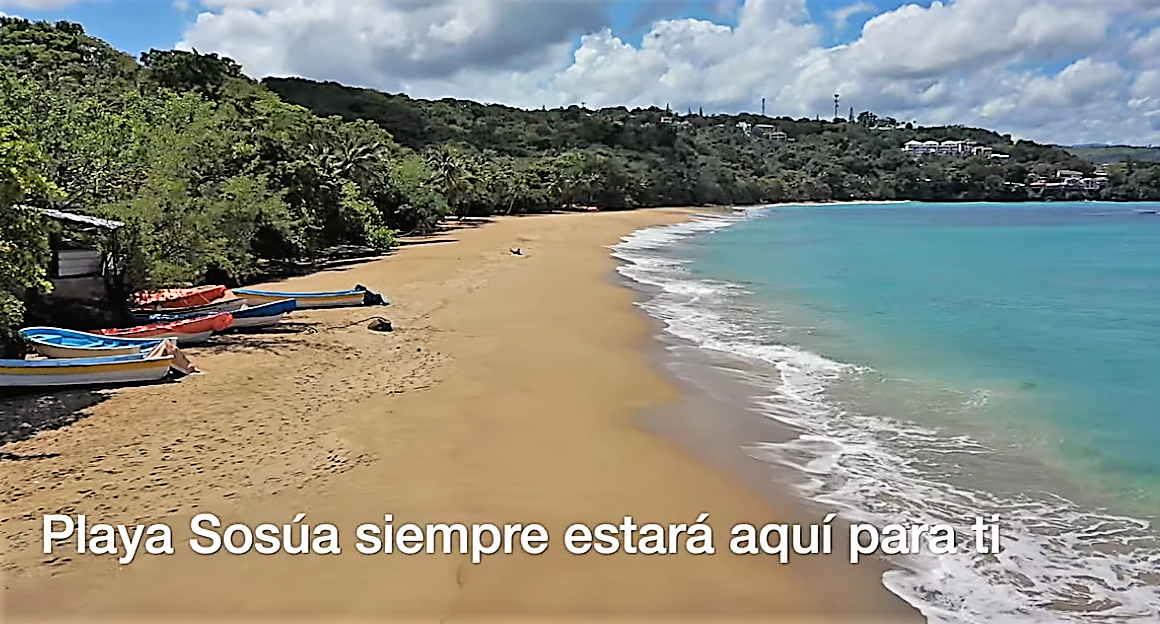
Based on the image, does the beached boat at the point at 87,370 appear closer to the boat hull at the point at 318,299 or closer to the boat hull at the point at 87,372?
the boat hull at the point at 87,372

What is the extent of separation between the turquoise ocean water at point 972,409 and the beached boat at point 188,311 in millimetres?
7884

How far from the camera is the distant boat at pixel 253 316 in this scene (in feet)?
51.2

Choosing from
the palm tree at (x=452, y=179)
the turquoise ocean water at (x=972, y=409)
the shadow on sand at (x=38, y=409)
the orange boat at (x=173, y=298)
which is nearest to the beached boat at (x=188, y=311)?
the orange boat at (x=173, y=298)

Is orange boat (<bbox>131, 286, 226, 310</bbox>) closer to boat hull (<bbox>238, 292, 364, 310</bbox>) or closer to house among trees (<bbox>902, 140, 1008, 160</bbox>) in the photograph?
boat hull (<bbox>238, 292, 364, 310</bbox>)

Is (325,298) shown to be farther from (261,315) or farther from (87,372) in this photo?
(87,372)

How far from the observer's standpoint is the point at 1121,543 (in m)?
7.84

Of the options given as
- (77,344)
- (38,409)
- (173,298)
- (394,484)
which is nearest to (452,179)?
(173,298)

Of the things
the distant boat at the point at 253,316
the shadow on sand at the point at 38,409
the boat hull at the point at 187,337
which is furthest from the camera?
the distant boat at the point at 253,316

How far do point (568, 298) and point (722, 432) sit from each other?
1184 centimetres

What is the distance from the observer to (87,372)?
11.3m

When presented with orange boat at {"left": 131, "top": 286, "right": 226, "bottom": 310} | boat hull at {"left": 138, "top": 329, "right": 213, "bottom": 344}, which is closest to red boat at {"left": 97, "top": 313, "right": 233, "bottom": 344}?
boat hull at {"left": 138, "top": 329, "right": 213, "bottom": 344}

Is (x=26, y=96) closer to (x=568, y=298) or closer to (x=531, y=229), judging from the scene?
(x=568, y=298)

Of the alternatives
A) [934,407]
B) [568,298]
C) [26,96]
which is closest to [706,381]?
[934,407]

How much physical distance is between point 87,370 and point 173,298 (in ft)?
23.6
